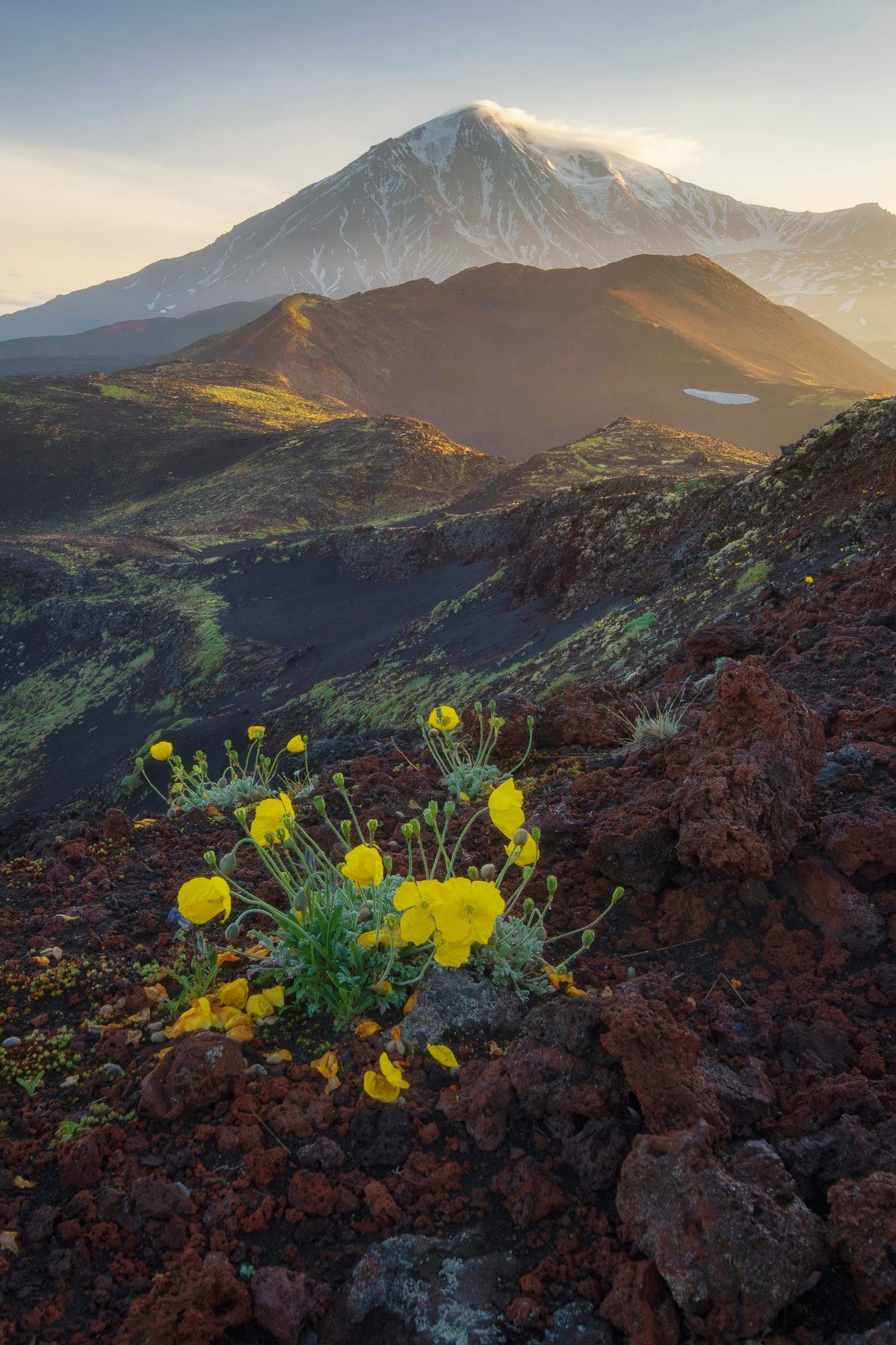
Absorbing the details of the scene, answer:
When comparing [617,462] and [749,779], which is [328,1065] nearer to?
[749,779]

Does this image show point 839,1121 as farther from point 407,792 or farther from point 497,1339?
point 407,792

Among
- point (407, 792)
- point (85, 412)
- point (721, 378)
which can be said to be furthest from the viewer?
point (721, 378)

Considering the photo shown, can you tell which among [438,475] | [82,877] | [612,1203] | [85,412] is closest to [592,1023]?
[612,1203]

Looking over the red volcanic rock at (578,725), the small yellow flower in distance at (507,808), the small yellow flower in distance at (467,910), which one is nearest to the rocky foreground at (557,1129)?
the small yellow flower in distance at (467,910)

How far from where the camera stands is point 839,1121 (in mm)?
1344

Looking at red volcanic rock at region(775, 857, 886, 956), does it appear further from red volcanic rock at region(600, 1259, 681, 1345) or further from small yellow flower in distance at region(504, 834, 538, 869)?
red volcanic rock at region(600, 1259, 681, 1345)

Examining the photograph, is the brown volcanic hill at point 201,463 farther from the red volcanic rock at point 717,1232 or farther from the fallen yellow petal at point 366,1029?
the red volcanic rock at point 717,1232

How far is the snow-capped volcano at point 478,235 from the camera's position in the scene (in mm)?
127875

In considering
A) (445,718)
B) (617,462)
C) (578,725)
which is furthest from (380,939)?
(617,462)

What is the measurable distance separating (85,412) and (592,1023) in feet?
110

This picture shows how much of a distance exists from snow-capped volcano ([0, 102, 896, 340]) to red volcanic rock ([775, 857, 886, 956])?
450 feet

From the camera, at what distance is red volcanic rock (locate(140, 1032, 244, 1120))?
58.9 inches

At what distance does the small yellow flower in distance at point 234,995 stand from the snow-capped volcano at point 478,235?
137372 millimetres

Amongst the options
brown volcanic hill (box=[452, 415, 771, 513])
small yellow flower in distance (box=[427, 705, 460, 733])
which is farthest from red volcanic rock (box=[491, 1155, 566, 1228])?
brown volcanic hill (box=[452, 415, 771, 513])
